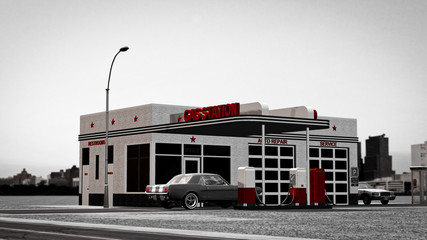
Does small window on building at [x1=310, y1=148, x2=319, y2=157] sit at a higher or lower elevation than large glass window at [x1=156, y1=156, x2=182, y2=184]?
higher

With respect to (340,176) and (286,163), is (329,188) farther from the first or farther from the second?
(286,163)

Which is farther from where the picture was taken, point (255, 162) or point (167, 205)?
point (255, 162)

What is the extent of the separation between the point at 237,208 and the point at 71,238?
52.8 ft

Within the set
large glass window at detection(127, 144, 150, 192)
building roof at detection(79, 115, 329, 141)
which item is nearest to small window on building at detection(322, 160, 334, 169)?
building roof at detection(79, 115, 329, 141)

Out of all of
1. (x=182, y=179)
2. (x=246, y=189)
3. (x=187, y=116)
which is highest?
(x=187, y=116)

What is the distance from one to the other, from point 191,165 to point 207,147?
1.52 metres

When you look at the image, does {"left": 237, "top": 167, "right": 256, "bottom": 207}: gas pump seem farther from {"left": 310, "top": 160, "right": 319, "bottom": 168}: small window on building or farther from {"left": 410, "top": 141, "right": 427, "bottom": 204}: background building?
{"left": 410, "top": 141, "right": 427, "bottom": 204}: background building

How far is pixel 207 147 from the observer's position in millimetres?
38344

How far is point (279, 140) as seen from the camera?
136 ft

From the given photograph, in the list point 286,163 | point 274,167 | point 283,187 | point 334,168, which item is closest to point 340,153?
point 334,168

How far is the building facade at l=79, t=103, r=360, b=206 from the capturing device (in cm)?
3234

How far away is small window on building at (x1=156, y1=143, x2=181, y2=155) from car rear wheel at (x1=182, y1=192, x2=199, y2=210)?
257 inches

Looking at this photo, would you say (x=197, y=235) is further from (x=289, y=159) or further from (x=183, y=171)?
(x=289, y=159)

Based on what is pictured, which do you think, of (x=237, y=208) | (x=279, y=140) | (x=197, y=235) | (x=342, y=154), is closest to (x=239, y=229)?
(x=197, y=235)
